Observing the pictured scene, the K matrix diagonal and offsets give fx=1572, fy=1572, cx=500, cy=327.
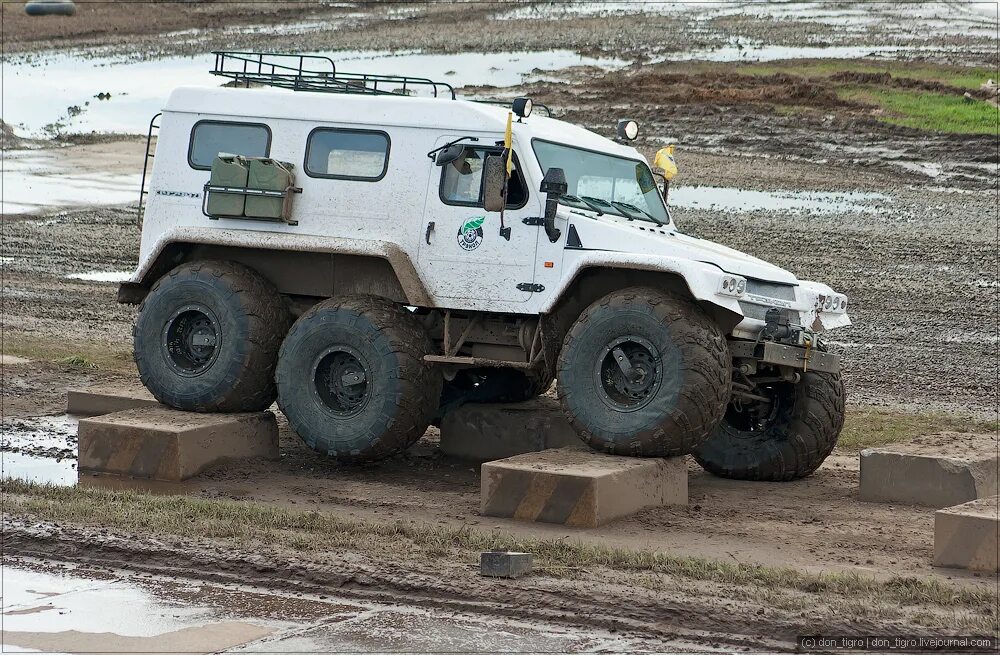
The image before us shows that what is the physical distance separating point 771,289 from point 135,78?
1105 inches

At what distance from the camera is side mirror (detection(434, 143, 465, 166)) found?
11320 mm

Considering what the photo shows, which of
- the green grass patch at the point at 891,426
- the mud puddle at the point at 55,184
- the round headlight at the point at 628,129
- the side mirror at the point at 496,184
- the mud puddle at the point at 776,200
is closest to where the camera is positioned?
the side mirror at the point at 496,184

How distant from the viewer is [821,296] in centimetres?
1131

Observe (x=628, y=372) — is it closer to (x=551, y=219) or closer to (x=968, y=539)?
(x=551, y=219)

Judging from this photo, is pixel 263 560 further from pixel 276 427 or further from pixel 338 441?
pixel 276 427

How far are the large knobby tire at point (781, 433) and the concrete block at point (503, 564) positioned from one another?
12.6ft

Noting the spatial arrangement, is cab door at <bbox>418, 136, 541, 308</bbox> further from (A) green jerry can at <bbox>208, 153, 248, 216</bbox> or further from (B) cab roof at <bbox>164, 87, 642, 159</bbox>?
(A) green jerry can at <bbox>208, 153, 248, 216</bbox>

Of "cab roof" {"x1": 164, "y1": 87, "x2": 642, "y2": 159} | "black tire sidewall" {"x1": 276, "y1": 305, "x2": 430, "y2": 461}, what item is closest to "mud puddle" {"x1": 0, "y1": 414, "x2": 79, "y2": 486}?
"black tire sidewall" {"x1": 276, "y1": 305, "x2": 430, "y2": 461}

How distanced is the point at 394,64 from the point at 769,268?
25.1 metres

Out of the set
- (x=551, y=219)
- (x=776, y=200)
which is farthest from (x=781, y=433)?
(x=776, y=200)

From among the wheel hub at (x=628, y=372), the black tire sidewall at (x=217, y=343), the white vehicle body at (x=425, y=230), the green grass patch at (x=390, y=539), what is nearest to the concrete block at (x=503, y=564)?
the green grass patch at (x=390, y=539)

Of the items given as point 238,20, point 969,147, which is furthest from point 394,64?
point 969,147

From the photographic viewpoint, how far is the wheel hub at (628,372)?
418 inches

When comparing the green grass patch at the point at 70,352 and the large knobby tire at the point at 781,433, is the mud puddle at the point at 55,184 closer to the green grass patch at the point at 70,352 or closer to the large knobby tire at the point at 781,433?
the green grass patch at the point at 70,352
